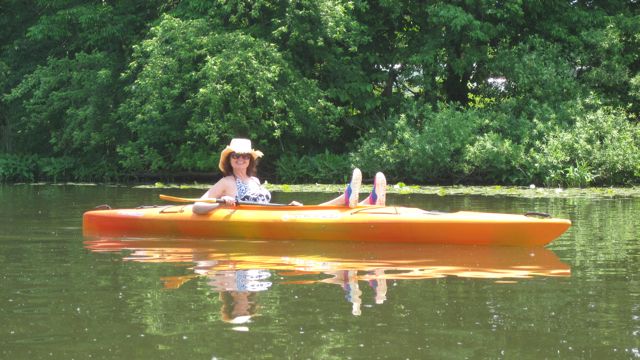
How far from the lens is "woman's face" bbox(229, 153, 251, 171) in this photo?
10414 mm

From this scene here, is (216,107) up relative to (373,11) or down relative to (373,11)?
down

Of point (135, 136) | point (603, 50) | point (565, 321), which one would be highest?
point (603, 50)

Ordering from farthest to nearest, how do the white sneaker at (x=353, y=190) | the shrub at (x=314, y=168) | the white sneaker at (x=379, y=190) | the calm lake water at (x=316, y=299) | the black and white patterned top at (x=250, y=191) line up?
the shrub at (x=314, y=168)
the black and white patterned top at (x=250, y=191)
the white sneaker at (x=379, y=190)
the white sneaker at (x=353, y=190)
the calm lake water at (x=316, y=299)

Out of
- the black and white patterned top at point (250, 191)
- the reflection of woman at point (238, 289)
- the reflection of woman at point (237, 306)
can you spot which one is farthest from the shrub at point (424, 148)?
the reflection of woman at point (237, 306)

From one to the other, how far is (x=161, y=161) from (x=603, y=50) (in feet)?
32.2

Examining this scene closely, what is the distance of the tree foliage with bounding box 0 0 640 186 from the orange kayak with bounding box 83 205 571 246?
32.4ft

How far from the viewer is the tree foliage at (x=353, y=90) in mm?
20672

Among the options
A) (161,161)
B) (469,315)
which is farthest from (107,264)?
(161,161)

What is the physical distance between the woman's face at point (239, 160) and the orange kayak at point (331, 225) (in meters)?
0.40

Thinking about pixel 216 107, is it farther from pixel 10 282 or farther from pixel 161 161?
pixel 10 282

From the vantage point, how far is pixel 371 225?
968 cm

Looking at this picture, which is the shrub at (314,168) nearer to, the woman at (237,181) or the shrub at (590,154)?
the shrub at (590,154)

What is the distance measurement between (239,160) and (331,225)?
1239mm

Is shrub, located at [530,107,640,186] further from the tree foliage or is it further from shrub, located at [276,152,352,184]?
shrub, located at [276,152,352,184]
